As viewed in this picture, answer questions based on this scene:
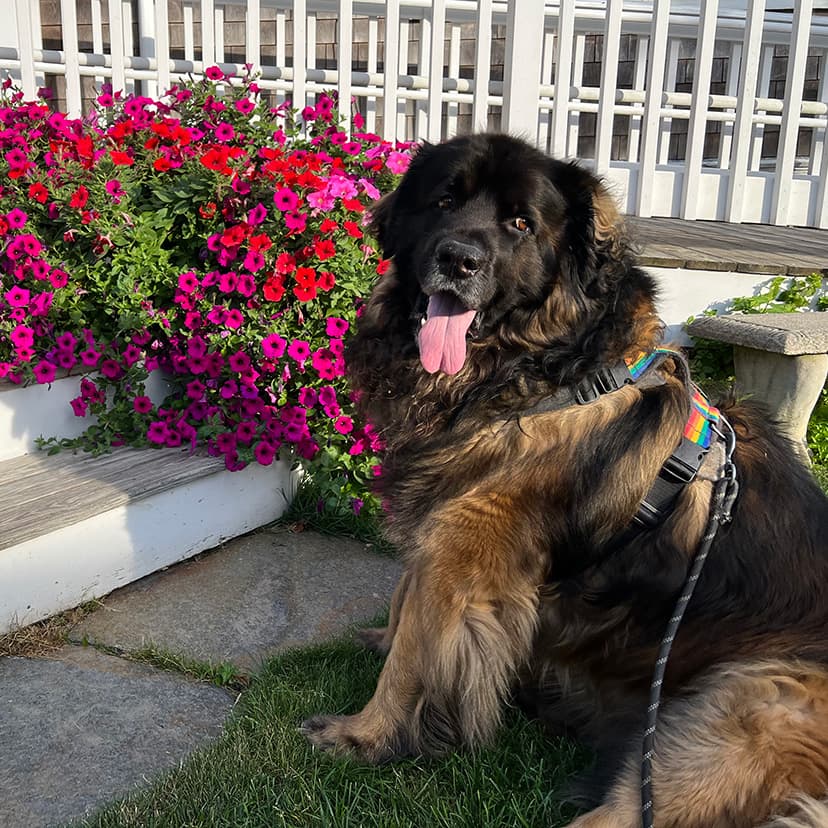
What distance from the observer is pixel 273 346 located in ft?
11.9

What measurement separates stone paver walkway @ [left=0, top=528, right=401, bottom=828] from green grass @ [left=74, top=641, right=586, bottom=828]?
5.4 inches

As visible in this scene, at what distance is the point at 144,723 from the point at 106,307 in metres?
1.81

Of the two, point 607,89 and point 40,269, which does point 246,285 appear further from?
point 607,89

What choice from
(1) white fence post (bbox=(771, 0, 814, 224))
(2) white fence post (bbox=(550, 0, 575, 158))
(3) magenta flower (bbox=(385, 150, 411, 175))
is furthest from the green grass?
(1) white fence post (bbox=(771, 0, 814, 224))

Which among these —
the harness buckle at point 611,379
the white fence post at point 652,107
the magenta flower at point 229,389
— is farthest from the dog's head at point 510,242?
the white fence post at point 652,107

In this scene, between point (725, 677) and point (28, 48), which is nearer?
point (725, 677)

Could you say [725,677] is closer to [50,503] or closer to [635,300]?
[635,300]

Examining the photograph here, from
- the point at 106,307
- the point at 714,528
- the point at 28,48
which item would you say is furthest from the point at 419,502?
the point at 28,48

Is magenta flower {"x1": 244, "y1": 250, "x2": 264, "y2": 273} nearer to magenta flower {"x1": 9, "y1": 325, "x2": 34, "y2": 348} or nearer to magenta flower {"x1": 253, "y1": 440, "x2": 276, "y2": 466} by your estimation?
magenta flower {"x1": 253, "y1": 440, "x2": 276, "y2": 466}

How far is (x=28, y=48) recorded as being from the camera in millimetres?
4984

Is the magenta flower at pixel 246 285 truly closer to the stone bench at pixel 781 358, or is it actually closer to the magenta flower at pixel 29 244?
the magenta flower at pixel 29 244

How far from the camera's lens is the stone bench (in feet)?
13.3

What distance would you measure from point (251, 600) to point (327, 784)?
1.07 meters

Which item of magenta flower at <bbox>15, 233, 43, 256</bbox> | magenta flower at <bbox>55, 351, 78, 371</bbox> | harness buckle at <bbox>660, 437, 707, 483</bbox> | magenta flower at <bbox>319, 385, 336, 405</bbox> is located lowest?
magenta flower at <bbox>319, 385, 336, 405</bbox>
